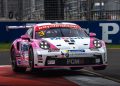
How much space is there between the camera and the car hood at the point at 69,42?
38.7 ft

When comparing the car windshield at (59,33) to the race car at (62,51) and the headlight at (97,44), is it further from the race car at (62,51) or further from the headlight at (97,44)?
the headlight at (97,44)

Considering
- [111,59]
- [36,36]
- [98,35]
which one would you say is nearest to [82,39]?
[36,36]

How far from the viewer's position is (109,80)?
36.9 feet

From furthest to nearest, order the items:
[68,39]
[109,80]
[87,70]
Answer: [87,70]
[68,39]
[109,80]

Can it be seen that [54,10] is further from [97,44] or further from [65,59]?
[65,59]

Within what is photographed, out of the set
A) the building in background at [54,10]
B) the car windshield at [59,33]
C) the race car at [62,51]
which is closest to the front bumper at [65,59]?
the race car at [62,51]

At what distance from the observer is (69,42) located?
12.0m

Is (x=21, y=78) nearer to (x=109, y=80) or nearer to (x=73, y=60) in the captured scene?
(x=73, y=60)

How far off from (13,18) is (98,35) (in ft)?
14.5

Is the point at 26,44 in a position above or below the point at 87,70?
above

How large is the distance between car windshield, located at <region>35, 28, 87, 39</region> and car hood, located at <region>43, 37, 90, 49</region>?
40 centimetres

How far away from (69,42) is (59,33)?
884mm

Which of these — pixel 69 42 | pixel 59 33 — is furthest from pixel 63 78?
pixel 59 33

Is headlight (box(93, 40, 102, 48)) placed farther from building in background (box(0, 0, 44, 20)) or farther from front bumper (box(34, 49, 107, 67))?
building in background (box(0, 0, 44, 20))
